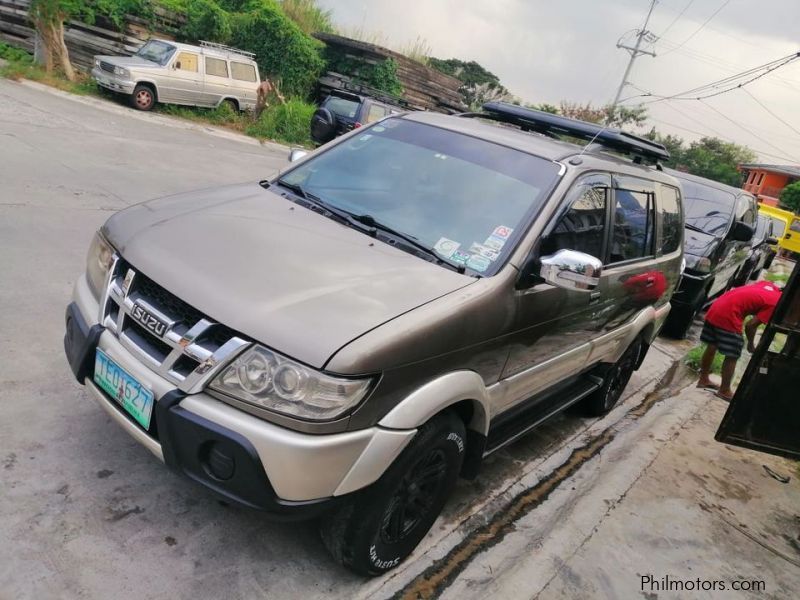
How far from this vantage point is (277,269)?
2.46 m

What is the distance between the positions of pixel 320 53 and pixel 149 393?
2072cm

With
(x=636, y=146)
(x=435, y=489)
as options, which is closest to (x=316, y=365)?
(x=435, y=489)

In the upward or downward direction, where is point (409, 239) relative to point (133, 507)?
upward

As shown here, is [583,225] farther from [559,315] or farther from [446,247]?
[446,247]

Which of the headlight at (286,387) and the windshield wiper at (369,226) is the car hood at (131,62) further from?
the headlight at (286,387)

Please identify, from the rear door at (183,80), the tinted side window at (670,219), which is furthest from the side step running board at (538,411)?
the rear door at (183,80)

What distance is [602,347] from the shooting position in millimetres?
4277

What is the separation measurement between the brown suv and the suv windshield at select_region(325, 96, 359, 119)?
11.3m

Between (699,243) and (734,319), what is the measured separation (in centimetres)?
213

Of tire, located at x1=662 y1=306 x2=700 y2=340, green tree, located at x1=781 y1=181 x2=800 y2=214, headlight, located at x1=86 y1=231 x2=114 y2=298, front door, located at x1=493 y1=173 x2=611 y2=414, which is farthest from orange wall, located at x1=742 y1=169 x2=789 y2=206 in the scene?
headlight, located at x1=86 y1=231 x2=114 y2=298

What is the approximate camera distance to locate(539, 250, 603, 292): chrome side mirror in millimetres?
2777

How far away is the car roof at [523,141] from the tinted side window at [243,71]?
46.9 ft

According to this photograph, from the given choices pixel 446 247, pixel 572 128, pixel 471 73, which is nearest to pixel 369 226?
pixel 446 247

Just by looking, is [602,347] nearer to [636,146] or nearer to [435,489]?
[636,146]
